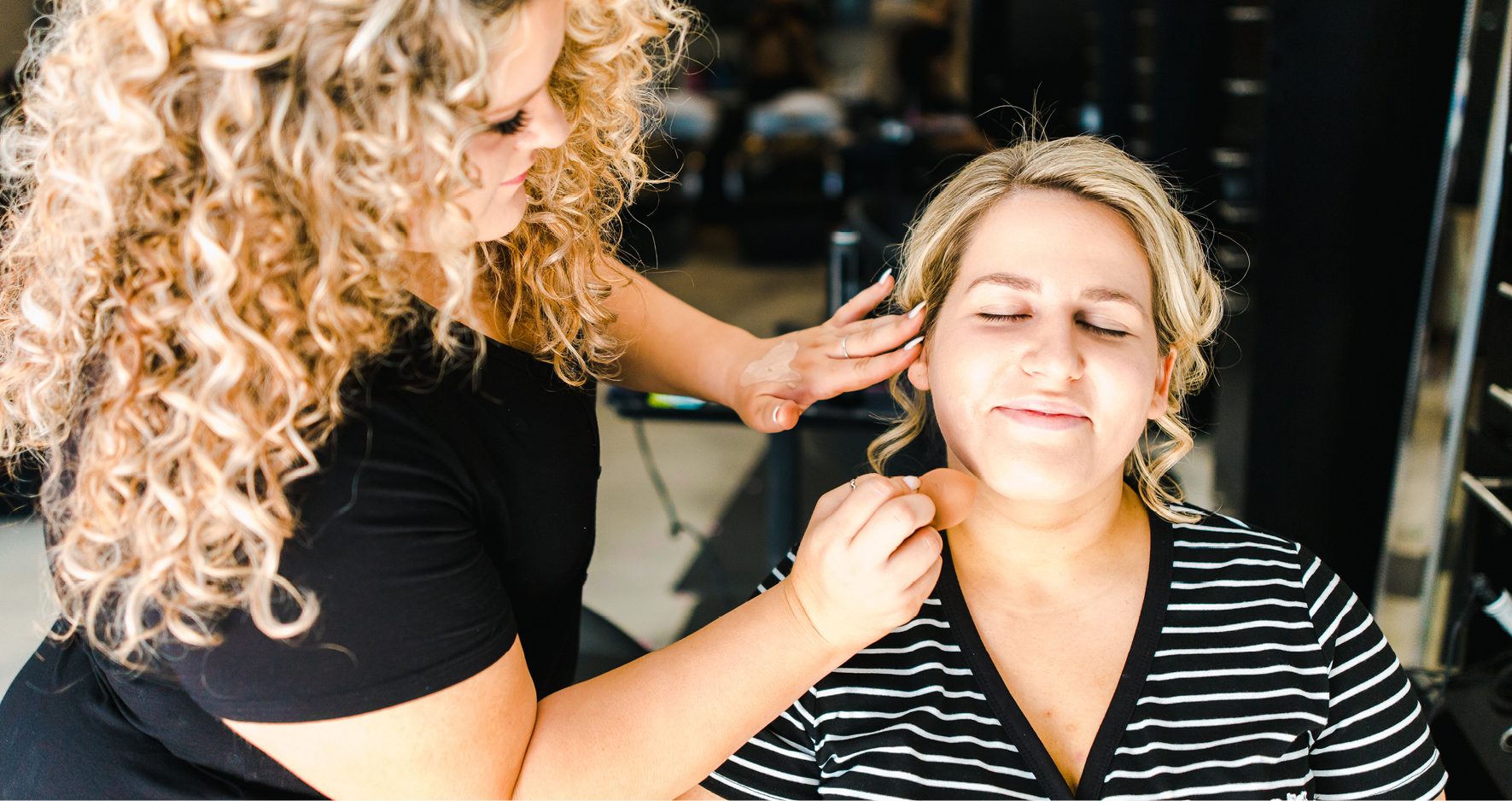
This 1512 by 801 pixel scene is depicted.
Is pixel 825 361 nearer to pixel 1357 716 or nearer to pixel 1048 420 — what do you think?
pixel 1048 420

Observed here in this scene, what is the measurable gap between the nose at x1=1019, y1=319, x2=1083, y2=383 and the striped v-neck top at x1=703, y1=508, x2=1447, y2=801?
0.97 ft

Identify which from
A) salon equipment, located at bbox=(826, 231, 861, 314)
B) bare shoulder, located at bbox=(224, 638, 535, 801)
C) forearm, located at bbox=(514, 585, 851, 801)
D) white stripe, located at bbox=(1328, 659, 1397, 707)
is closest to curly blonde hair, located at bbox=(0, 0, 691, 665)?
bare shoulder, located at bbox=(224, 638, 535, 801)

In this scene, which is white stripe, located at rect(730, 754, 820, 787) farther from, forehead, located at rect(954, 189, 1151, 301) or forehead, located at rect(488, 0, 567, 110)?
forehead, located at rect(488, 0, 567, 110)

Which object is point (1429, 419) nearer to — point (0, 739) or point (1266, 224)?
point (1266, 224)

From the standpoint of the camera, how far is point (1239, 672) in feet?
3.90

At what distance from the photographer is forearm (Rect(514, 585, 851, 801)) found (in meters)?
0.93

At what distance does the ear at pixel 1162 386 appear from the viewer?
1342mm

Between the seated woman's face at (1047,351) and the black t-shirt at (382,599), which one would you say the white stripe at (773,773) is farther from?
the seated woman's face at (1047,351)

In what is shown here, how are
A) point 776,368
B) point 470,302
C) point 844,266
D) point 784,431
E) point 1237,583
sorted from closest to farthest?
1. point 470,302
2. point 1237,583
3. point 776,368
4. point 784,431
5. point 844,266

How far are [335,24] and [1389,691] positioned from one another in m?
1.33

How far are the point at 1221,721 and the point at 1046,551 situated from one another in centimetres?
28

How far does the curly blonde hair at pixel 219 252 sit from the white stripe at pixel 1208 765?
0.87 meters

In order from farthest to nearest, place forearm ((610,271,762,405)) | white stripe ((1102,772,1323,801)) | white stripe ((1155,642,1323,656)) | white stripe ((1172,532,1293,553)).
A: forearm ((610,271,762,405)), white stripe ((1172,532,1293,553)), white stripe ((1155,642,1323,656)), white stripe ((1102,772,1323,801))

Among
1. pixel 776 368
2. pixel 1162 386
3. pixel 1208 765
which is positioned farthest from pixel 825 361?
pixel 1208 765
